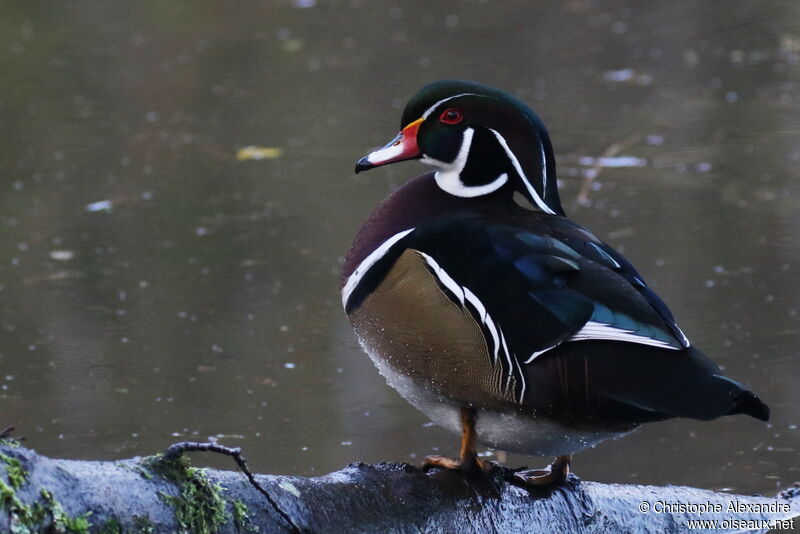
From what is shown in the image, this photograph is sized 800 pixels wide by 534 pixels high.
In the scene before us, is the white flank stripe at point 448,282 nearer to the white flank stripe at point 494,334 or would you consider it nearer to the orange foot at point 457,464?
the white flank stripe at point 494,334

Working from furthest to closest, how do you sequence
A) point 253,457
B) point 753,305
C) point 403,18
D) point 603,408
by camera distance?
point 403,18 < point 753,305 < point 253,457 < point 603,408

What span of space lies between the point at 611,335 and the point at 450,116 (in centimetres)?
70

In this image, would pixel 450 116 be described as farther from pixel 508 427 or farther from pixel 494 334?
pixel 508 427

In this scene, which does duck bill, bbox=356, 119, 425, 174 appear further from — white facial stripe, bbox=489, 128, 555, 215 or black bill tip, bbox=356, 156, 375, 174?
white facial stripe, bbox=489, 128, 555, 215

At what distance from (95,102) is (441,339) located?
209 inches

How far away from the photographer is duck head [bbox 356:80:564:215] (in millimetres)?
2592

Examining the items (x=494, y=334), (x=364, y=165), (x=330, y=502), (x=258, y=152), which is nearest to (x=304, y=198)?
(x=258, y=152)

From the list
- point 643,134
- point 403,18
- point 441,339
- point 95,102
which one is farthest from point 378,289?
point 403,18

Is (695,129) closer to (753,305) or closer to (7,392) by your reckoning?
(753,305)

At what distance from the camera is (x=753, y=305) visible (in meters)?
4.30

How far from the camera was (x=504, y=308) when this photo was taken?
2.32m

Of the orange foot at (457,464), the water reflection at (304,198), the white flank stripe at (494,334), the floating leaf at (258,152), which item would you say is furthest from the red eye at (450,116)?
the floating leaf at (258,152)

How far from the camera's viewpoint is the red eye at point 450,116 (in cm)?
262

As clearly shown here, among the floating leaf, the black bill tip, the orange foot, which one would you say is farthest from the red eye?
the floating leaf
